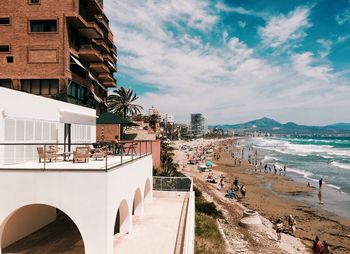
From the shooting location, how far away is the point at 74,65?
1073 inches

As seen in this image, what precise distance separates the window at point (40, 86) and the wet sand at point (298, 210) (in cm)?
2150

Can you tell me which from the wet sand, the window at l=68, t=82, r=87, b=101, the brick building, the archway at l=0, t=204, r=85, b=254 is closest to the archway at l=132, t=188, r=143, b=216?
the archway at l=0, t=204, r=85, b=254

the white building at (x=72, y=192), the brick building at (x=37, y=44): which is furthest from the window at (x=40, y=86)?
the white building at (x=72, y=192)

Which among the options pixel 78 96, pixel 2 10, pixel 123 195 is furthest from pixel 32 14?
pixel 123 195

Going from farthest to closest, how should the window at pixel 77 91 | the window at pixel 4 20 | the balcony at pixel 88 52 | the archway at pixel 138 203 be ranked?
the balcony at pixel 88 52
the window at pixel 77 91
the window at pixel 4 20
the archway at pixel 138 203

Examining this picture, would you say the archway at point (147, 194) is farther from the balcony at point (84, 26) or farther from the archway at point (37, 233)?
the balcony at point (84, 26)

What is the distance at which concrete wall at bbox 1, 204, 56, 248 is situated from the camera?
433 inches

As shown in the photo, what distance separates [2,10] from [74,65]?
6.90m

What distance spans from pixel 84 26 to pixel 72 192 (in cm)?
2137

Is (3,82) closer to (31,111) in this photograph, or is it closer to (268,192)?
(31,111)

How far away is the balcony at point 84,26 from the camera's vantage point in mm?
25438

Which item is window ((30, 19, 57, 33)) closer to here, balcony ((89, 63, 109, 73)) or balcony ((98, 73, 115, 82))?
balcony ((89, 63, 109, 73))

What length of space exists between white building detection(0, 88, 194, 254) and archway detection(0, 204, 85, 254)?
1.6 inches

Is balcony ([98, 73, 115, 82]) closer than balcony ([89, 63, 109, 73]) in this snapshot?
No
